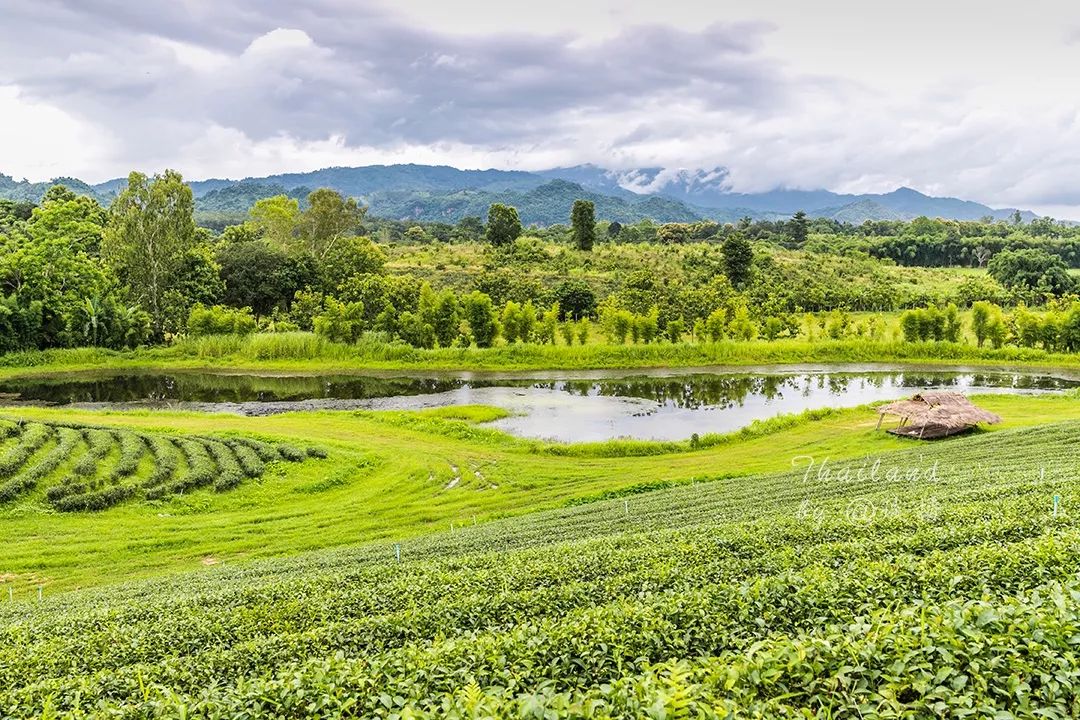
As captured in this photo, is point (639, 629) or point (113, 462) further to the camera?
point (113, 462)

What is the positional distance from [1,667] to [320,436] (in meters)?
27.6

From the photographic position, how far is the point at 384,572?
12664mm

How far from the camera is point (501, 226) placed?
109312mm

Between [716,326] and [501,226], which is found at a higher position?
[501,226]

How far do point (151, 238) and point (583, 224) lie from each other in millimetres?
62799

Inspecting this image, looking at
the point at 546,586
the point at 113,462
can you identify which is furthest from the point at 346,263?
the point at 546,586

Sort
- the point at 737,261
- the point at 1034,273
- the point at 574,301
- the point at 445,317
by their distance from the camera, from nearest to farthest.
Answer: the point at 445,317
the point at 574,301
the point at 1034,273
the point at 737,261

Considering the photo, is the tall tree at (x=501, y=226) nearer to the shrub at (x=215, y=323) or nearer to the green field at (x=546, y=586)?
the shrub at (x=215, y=323)

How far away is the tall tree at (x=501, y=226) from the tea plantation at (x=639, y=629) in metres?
97.0

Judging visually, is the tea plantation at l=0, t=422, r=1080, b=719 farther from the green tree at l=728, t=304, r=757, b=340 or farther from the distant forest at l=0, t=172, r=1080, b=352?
the green tree at l=728, t=304, r=757, b=340

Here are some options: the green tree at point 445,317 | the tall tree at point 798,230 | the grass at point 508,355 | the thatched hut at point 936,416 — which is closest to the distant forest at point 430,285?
the green tree at point 445,317

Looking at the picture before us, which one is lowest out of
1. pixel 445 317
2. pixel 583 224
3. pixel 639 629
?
pixel 639 629

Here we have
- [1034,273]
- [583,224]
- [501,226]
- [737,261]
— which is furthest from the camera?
[501,226]

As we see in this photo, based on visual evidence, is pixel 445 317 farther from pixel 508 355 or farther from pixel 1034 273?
pixel 1034 273
